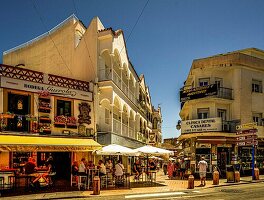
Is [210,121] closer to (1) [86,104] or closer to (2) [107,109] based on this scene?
(2) [107,109]

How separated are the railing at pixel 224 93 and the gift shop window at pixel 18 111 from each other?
1729 centimetres

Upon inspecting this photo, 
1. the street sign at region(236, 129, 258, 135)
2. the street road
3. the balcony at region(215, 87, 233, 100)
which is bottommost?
the street road

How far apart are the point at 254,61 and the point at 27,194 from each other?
23638 mm

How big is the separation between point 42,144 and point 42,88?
4.08m

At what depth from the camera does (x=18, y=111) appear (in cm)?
1956

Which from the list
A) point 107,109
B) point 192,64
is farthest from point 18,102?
point 192,64

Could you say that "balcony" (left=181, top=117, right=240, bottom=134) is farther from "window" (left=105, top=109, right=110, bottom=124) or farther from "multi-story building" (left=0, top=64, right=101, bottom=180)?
"multi-story building" (left=0, top=64, right=101, bottom=180)

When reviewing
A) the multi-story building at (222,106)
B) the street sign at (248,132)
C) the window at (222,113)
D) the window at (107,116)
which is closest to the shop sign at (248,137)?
the street sign at (248,132)

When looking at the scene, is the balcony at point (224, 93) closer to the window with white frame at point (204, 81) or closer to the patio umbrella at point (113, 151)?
the window with white frame at point (204, 81)

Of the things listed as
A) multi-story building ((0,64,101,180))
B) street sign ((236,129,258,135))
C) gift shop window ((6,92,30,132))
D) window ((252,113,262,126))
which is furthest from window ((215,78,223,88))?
gift shop window ((6,92,30,132))

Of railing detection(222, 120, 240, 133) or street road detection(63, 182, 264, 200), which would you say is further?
railing detection(222, 120, 240, 133)

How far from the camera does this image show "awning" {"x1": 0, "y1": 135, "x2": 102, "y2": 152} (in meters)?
17.1

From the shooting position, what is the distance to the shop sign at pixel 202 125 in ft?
92.8

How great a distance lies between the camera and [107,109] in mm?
25922
